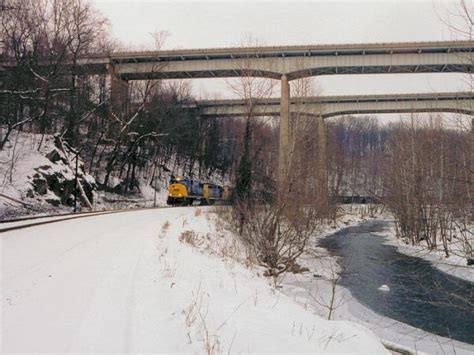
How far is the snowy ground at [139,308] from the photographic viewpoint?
4.37 m

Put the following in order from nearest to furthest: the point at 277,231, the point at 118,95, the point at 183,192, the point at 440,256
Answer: the point at 277,231 → the point at 440,256 → the point at 183,192 → the point at 118,95

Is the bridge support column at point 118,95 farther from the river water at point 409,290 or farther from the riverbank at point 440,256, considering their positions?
the riverbank at point 440,256

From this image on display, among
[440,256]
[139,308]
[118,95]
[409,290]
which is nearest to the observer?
[139,308]

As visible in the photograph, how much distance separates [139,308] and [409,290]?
1175cm

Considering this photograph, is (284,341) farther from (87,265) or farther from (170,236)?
(170,236)

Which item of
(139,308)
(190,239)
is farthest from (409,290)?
(139,308)

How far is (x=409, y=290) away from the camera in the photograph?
1377 centimetres

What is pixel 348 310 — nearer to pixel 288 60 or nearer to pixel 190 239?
pixel 190 239

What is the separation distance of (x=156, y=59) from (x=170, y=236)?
29.1 metres

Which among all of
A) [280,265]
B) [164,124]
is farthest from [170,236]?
[164,124]

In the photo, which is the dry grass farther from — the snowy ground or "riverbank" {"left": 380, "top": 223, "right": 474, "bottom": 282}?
"riverbank" {"left": 380, "top": 223, "right": 474, "bottom": 282}

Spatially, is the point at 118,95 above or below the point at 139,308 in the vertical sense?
above

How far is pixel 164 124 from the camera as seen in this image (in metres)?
44.6

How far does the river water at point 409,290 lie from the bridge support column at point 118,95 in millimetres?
23946
